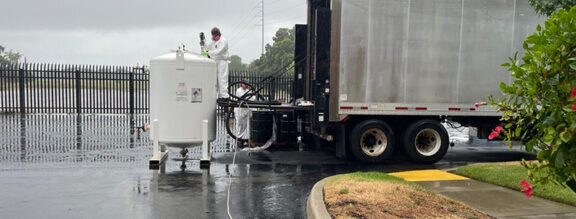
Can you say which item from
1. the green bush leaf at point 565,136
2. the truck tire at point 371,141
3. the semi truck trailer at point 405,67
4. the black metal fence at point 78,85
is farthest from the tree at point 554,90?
the black metal fence at point 78,85

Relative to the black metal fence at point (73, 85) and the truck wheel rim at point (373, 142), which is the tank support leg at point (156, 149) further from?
the black metal fence at point (73, 85)

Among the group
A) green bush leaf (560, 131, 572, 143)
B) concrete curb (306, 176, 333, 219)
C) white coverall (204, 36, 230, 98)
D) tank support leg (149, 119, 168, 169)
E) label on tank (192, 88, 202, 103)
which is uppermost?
white coverall (204, 36, 230, 98)

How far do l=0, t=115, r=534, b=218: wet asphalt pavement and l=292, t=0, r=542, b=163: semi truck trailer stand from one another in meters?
0.76

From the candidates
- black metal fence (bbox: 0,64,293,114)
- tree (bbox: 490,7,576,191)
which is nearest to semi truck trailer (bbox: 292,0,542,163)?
tree (bbox: 490,7,576,191)

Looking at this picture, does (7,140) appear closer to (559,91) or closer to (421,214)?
(421,214)

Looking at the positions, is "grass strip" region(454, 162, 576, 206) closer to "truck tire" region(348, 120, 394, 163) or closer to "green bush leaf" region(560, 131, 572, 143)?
"truck tire" region(348, 120, 394, 163)

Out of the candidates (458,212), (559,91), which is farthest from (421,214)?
(559,91)

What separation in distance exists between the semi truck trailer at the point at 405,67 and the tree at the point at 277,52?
190 ft

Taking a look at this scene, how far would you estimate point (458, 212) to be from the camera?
562 centimetres

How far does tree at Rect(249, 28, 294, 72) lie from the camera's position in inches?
2840

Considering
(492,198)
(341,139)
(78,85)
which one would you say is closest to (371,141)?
(341,139)

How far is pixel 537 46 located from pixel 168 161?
796cm

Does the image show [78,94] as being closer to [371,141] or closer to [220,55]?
[220,55]

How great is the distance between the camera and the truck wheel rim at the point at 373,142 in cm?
1016
